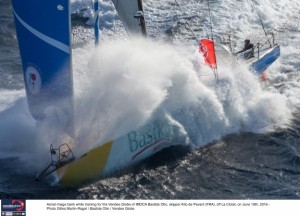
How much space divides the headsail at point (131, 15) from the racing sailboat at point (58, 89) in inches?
66.2

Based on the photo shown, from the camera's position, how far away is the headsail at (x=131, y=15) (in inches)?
557

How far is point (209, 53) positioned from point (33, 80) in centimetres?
520

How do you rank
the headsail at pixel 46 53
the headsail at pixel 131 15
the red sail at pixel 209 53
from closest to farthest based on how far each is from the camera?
the headsail at pixel 46 53, the headsail at pixel 131 15, the red sail at pixel 209 53

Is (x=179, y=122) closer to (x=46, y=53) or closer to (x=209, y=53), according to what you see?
(x=209, y=53)

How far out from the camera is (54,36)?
11414 millimetres

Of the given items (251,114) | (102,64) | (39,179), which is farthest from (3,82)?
(251,114)

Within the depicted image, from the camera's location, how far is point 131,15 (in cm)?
1443

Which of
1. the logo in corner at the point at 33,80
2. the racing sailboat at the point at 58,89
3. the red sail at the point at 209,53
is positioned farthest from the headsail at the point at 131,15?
the logo in corner at the point at 33,80

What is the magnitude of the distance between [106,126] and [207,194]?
2.73 metres

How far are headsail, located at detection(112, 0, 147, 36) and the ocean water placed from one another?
0.38 m
